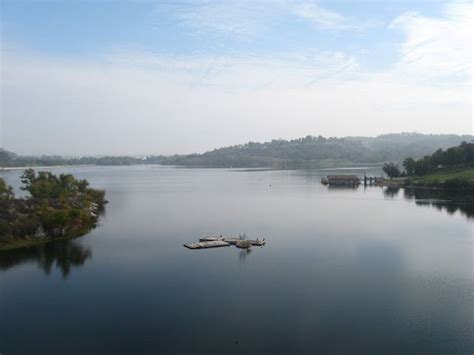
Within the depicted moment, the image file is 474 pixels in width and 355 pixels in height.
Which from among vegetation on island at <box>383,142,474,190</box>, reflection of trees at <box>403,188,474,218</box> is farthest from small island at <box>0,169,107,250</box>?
vegetation on island at <box>383,142,474,190</box>

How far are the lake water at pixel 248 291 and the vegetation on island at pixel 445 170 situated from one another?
2010 centimetres

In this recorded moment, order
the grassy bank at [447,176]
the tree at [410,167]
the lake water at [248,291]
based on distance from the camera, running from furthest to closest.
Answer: the tree at [410,167], the grassy bank at [447,176], the lake water at [248,291]

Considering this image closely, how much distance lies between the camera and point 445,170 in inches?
2399

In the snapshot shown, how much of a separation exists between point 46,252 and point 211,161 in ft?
516

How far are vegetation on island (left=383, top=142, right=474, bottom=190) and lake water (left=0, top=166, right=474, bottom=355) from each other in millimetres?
20105

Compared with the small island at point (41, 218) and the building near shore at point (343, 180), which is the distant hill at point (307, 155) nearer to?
the building near shore at point (343, 180)

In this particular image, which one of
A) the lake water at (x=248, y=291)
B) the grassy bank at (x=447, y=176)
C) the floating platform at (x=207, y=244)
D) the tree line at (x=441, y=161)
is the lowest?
the lake water at (x=248, y=291)

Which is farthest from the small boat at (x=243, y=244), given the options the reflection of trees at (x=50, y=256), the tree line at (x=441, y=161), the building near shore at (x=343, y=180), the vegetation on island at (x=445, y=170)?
the building near shore at (x=343, y=180)

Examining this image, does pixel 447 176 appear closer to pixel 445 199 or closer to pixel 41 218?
pixel 445 199

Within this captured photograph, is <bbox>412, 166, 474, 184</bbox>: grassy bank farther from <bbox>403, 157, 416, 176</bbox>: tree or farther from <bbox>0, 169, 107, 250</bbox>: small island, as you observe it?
<bbox>0, 169, 107, 250</bbox>: small island

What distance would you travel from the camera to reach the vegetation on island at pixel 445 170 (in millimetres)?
52094

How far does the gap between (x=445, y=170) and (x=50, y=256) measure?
2120 inches

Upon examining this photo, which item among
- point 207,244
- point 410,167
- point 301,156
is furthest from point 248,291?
point 301,156

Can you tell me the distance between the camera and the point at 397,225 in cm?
3334
